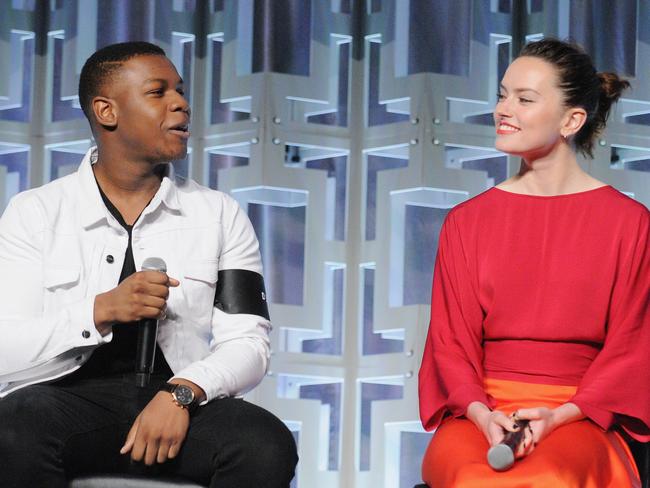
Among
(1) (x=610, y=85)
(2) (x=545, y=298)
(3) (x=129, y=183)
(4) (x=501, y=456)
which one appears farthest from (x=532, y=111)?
(3) (x=129, y=183)

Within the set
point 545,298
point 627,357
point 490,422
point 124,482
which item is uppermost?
point 545,298

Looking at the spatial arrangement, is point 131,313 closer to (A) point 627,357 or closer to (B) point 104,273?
(B) point 104,273

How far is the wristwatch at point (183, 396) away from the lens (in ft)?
7.61

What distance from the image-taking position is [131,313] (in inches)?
90.9

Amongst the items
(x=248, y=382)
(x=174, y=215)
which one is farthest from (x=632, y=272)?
(x=174, y=215)

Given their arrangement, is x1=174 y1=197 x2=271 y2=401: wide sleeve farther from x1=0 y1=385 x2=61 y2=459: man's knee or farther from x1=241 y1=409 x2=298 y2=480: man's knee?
x1=0 y1=385 x2=61 y2=459: man's knee

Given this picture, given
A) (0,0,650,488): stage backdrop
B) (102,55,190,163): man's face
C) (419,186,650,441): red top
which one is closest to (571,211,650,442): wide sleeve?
(419,186,650,441): red top

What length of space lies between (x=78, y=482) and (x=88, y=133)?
5.01ft

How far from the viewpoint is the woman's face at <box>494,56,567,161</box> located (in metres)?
2.55

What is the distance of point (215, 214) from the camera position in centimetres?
266

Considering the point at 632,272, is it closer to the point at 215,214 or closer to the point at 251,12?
the point at 215,214

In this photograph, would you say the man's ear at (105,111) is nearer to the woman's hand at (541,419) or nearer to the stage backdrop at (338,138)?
the stage backdrop at (338,138)

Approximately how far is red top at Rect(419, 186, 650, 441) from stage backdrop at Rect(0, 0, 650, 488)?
94cm

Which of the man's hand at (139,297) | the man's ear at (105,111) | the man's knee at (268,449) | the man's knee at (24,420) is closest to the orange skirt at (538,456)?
the man's knee at (268,449)
